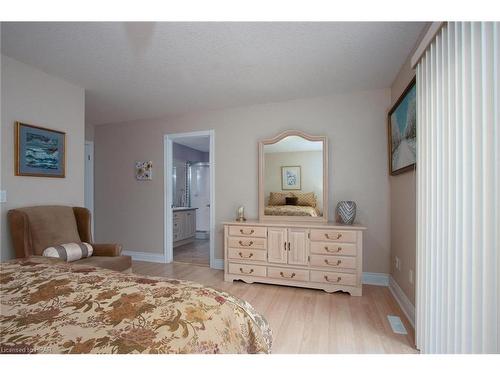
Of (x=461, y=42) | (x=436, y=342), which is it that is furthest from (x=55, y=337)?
(x=461, y=42)

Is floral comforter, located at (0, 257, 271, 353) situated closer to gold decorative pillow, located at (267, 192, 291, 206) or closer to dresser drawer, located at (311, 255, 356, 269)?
dresser drawer, located at (311, 255, 356, 269)

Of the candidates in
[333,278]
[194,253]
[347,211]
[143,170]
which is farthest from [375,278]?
[143,170]

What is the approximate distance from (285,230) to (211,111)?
216cm

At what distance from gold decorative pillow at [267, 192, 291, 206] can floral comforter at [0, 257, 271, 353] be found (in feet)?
7.07

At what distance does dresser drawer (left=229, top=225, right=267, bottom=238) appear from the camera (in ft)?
9.08

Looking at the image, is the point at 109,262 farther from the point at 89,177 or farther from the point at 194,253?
the point at 89,177

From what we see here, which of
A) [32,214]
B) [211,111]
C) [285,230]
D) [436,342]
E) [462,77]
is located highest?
[211,111]

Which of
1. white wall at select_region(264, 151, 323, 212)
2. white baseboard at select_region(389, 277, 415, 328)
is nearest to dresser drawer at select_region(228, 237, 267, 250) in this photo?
white wall at select_region(264, 151, 323, 212)

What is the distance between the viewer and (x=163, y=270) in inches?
130

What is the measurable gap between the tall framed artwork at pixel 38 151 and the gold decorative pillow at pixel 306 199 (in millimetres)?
2824

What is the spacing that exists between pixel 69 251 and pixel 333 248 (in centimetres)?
266

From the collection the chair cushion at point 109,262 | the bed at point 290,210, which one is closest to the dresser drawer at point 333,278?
the bed at point 290,210

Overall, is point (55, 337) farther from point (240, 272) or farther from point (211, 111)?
point (211, 111)

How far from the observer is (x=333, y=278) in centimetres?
248
